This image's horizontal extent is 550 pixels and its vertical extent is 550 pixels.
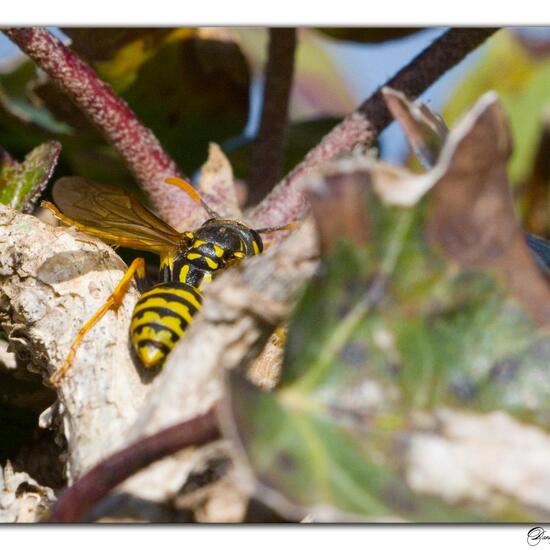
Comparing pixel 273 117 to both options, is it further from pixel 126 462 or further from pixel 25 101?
pixel 126 462

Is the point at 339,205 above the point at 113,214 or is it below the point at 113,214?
above

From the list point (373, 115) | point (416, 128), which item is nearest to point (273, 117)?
point (373, 115)

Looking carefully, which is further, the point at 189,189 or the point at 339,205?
the point at 189,189

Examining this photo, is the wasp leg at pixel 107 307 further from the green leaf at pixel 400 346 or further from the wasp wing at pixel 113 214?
the green leaf at pixel 400 346

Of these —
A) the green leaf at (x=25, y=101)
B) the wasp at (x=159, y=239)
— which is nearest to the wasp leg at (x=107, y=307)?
the wasp at (x=159, y=239)

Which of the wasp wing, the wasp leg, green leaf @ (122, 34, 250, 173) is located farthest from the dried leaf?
green leaf @ (122, 34, 250, 173)
